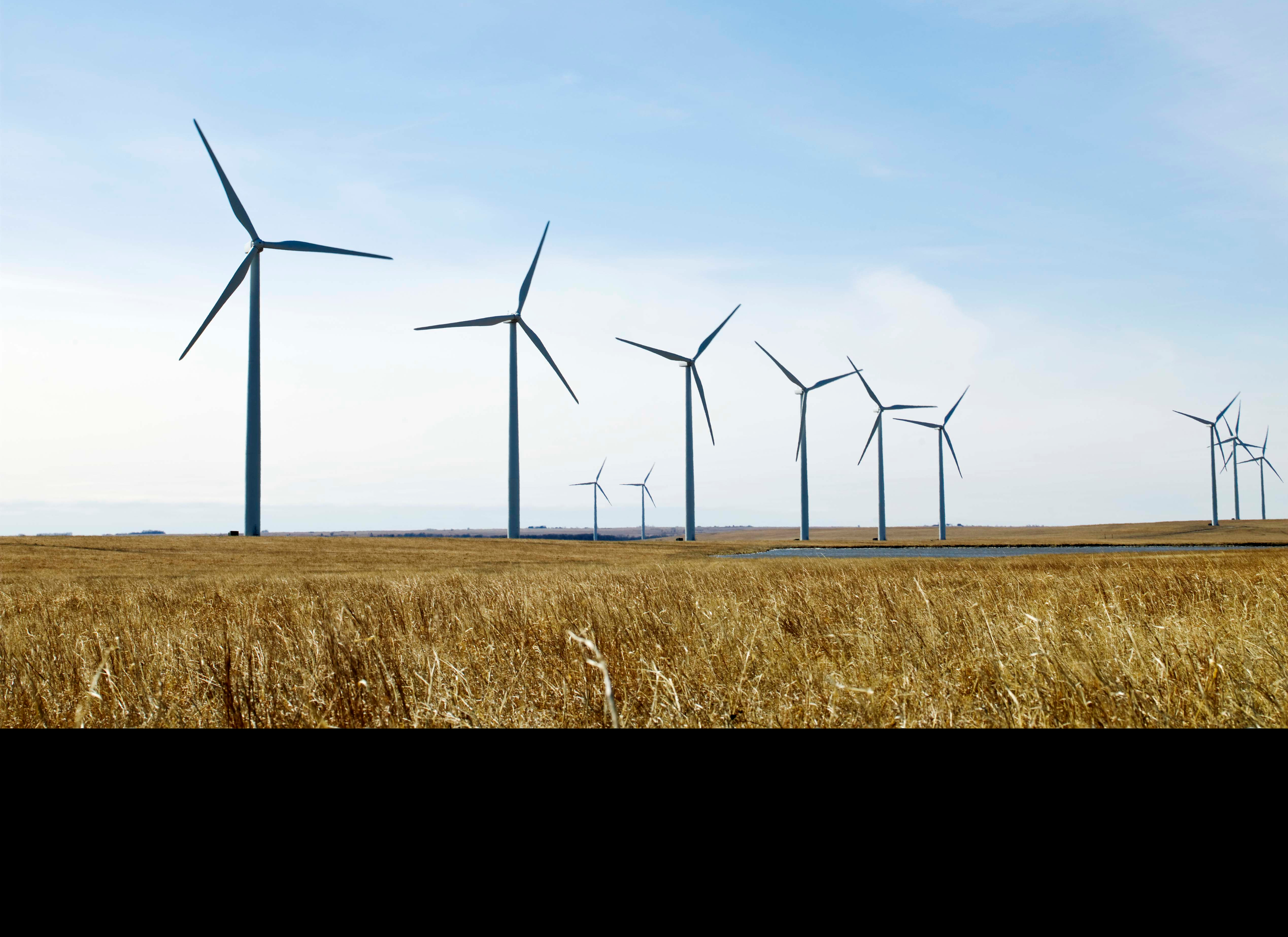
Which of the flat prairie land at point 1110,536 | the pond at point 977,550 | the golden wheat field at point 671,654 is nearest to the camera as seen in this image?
the golden wheat field at point 671,654

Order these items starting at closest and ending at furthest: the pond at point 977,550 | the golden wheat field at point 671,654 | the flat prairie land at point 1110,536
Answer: the golden wheat field at point 671,654
the pond at point 977,550
the flat prairie land at point 1110,536

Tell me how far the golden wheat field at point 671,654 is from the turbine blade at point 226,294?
Answer: 47.2 meters

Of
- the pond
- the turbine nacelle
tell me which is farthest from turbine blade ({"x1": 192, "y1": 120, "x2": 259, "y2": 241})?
the pond

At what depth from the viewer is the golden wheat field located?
7.50 metres

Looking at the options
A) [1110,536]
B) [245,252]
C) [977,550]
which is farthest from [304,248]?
[1110,536]

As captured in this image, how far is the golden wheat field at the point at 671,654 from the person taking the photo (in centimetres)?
750

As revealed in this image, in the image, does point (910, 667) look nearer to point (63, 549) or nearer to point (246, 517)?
point (63, 549)

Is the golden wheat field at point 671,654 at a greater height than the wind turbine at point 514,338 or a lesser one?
lesser

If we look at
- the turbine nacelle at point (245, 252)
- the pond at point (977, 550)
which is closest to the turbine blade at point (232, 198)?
the turbine nacelle at point (245, 252)

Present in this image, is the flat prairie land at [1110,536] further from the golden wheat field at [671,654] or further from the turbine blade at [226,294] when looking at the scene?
the golden wheat field at [671,654]

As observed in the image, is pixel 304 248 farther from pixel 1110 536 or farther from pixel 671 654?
pixel 1110 536
